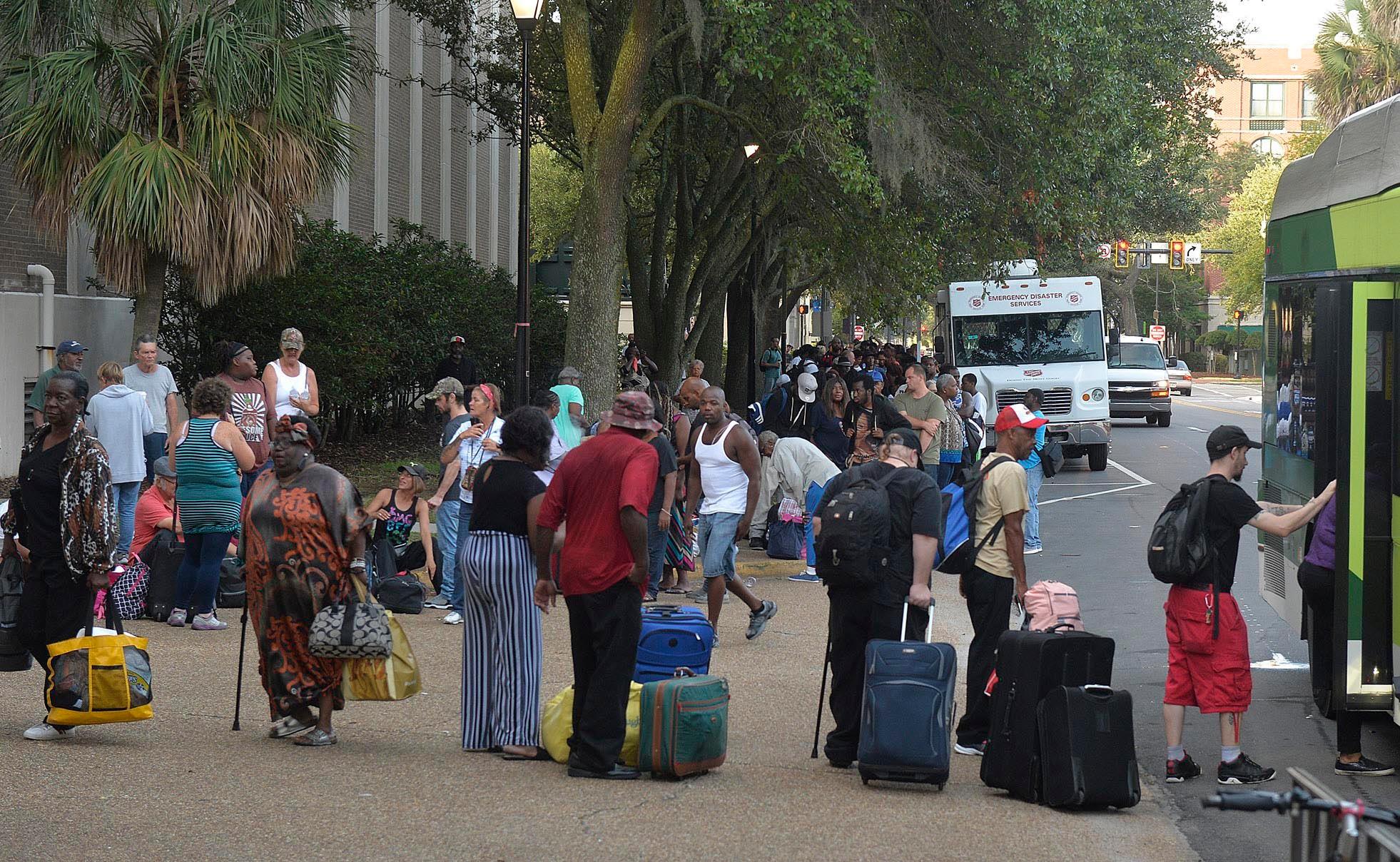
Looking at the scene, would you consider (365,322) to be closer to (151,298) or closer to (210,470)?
(151,298)

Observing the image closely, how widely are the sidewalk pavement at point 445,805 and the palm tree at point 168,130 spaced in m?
7.47

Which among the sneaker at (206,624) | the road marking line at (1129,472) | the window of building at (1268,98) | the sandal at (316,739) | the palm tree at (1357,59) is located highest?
the window of building at (1268,98)

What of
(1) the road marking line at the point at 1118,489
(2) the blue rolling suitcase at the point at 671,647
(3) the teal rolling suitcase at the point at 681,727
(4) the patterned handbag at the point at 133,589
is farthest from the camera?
(1) the road marking line at the point at 1118,489

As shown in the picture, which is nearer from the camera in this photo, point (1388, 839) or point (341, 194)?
point (1388, 839)

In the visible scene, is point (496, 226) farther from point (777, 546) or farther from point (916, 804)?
point (916, 804)

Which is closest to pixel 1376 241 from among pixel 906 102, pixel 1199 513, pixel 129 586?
pixel 1199 513

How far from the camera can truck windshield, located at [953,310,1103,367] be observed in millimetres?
24406

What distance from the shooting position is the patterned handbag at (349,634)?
22.4 ft

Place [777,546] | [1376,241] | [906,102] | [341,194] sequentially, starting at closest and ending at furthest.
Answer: [1376,241] → [777,546] → [906,102] → [341,194]

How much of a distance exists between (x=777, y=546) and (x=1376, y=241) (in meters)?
7.54

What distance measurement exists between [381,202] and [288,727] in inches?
930

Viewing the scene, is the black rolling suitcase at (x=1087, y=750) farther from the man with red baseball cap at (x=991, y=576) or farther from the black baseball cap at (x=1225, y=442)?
the black baseball cap at (x=1225, y=442)

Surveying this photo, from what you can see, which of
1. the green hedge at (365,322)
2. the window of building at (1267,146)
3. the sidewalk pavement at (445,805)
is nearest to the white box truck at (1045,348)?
the green hedge at (365,322)

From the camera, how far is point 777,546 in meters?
14.2
